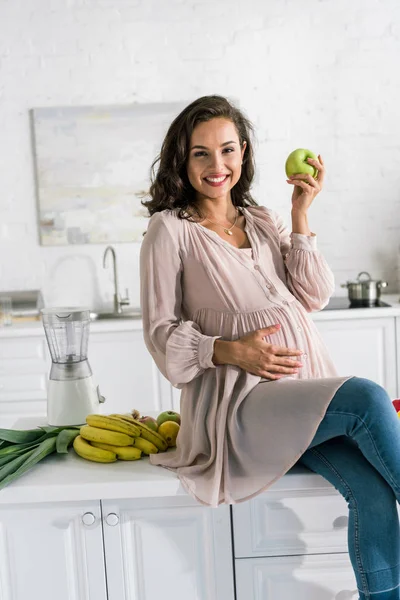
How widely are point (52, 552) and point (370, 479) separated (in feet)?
2.68

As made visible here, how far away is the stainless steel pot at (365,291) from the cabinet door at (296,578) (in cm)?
224

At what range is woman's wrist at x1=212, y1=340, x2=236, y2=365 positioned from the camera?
189 cm

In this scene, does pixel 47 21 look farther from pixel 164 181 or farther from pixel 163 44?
pixel 164 181

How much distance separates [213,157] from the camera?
81.2 inches

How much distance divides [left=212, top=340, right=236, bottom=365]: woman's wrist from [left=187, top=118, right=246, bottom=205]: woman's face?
43cm

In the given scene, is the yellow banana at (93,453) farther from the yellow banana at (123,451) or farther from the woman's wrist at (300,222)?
the woman's wrist at (300,222)

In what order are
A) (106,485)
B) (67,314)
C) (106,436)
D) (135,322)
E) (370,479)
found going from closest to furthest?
(370,479) → (106,485) → (106,436) → (67,314) → (135,322)

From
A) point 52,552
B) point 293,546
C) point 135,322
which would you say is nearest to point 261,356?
point 293,546

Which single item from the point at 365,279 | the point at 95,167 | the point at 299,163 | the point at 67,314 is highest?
the point at 95,167

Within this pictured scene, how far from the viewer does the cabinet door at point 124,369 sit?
12.6ft

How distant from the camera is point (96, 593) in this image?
6.43 ft

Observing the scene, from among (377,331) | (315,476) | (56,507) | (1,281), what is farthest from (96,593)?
(1,281)

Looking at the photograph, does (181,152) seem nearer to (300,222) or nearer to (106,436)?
(300,222)

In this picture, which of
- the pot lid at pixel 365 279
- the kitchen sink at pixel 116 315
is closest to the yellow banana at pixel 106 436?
the kitchen sink at pixel 116 315
